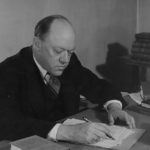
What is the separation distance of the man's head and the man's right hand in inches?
17.5

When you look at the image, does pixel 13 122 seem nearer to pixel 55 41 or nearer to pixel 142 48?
pixel 55 41

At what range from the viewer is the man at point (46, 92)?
1351mm

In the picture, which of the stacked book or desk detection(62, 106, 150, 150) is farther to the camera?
the stacked book

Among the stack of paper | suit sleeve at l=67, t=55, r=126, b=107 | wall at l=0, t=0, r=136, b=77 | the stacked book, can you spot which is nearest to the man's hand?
suit sleeve at l=67, t=55, r=126, b=107

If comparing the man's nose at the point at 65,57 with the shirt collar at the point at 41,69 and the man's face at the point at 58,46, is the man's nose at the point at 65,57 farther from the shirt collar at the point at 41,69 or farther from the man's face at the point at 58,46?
the shirt collar at the point at 41,69

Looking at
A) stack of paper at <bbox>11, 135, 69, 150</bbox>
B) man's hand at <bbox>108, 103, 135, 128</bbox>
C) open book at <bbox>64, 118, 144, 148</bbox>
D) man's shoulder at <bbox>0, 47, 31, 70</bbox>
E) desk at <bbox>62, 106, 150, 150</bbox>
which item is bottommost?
desk at <bbox>62, 106, 150, 150</bbox>

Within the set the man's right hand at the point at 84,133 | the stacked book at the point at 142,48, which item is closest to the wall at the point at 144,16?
the stacked book at the point at 142,48

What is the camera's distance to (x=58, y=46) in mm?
1614

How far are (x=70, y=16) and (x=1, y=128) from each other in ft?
4.30

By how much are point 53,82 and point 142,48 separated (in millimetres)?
1108

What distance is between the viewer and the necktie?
Result: 1755 mm

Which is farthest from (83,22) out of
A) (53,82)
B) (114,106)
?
(114,106)

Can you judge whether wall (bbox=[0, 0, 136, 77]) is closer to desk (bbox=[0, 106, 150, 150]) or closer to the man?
the man

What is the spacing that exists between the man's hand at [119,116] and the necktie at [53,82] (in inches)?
12.8
